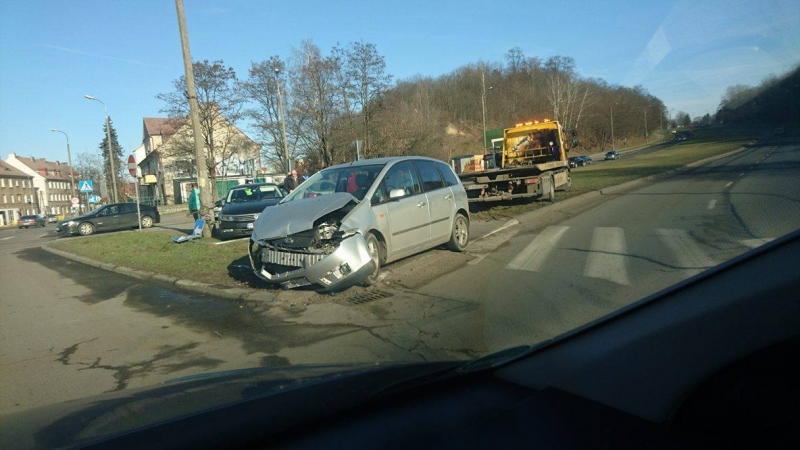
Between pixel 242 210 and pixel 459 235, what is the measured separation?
7106 mm

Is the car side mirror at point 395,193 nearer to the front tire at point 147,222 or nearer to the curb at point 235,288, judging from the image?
the curb at point 235,288

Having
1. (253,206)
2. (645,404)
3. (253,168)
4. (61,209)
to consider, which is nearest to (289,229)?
(645,404)

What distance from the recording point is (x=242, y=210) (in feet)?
46.9

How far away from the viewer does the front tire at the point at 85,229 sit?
2675 centimetres

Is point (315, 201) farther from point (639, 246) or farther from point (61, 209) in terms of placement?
point (61, 209)

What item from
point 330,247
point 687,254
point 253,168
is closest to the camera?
point 687,254

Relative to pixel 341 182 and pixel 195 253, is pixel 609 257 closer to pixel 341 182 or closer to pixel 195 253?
pixel 341 182

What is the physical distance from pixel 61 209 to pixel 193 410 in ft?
382

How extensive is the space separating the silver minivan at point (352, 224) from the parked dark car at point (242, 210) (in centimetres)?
→ 553

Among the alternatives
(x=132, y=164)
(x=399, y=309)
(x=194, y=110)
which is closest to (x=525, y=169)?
(x=194, y=110)

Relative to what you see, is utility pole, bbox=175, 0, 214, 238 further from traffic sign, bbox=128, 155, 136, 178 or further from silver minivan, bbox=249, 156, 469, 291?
silver minivan, bbox=249, 156, 469, 291

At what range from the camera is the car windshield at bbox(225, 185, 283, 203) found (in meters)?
16.4

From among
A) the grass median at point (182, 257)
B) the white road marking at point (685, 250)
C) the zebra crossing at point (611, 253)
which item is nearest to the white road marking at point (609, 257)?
the zebra crossing at point (611, 253)

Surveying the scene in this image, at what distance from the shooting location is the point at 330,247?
7.04 metres
